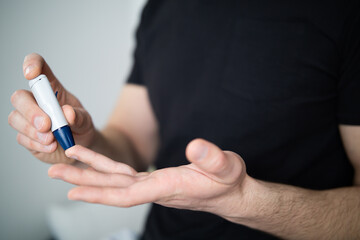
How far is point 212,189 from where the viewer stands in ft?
1.01

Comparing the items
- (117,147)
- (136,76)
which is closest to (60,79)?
(136,76)

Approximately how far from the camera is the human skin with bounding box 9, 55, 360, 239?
0.91 ft

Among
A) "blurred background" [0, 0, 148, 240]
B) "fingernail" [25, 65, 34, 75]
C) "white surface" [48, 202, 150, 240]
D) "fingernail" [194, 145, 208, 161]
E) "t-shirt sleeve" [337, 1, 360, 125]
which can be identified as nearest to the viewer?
"fingernail" [194, 145, 208, 161]

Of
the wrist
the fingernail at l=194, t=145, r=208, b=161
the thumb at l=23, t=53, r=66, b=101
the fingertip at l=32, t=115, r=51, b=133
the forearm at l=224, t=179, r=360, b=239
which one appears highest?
the thumb at l=23, t=53, r=66, b=101

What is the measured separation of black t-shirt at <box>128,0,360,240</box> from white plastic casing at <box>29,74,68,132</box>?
0.34 m

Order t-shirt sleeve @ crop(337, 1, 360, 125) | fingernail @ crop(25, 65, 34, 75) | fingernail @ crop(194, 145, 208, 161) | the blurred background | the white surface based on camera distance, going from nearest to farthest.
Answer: fingernail @ crop(194, 145, 208, 161)
fingernail @ crop(25, 65, 34, 75)
t-shirt sleeve @ crop(337, 1, 360, 125)
the blurred background
the white surface

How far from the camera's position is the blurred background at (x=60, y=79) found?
781 mm

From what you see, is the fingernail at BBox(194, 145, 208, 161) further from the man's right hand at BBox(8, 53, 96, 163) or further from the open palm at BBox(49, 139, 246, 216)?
the man's right hand at BBox(8, 53, 96, 163)

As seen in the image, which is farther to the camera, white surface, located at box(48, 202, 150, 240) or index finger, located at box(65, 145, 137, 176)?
white surface, located at box(48, 202, 150, 240)

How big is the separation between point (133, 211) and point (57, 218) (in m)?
0.31

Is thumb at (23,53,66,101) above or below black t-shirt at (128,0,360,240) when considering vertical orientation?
above

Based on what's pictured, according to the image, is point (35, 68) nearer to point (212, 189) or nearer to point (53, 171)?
point (53, 171)

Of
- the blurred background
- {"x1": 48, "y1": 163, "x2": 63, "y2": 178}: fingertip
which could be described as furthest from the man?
the blurred background

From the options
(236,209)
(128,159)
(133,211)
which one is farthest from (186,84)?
(133,211)
